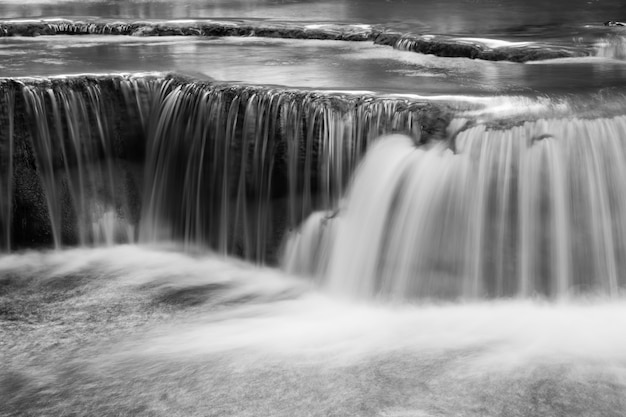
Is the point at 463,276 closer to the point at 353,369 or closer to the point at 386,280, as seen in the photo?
the point at 386,280

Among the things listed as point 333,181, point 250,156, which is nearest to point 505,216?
point 333,181

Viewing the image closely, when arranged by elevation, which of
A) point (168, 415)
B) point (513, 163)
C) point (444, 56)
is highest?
point (444, 56)

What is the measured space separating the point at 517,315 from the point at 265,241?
2.01 meters

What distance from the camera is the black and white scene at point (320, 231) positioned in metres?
4.90

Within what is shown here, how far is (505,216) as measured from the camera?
5824mm

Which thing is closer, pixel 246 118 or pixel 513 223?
pixel 513 223

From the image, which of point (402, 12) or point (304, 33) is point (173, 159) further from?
point (402, 12)

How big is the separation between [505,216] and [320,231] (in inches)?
52.8

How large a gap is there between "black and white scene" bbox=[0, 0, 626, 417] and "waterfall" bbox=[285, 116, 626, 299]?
0.5 inches

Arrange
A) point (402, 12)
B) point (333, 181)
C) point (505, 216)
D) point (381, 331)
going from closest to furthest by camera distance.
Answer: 1. point (381, 331)
2. point (505, 216)
3. point (333, 181)
4. point (402, 12)

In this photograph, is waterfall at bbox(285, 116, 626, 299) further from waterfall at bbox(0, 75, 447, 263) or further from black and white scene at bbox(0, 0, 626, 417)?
waterfall at bbox(0, 75, 447, 263)

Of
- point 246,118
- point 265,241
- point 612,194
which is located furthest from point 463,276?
point 246,118

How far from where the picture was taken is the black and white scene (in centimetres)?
490

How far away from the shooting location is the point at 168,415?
4602 mm
